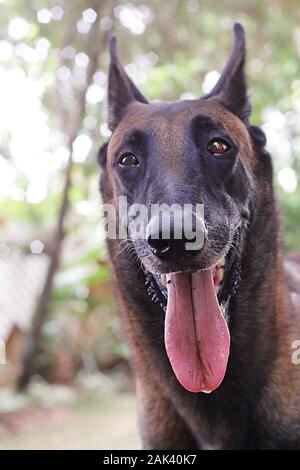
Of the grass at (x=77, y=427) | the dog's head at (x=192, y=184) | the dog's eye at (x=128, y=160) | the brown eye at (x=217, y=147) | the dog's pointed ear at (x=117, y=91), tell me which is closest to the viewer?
the dog's head at (x=192, y=184)

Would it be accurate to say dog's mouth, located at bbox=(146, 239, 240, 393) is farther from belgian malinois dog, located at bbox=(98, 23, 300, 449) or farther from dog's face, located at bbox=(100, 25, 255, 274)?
dog's face, located at bbox=(100, 25, 255, 274)

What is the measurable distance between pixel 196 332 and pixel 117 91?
1.65m

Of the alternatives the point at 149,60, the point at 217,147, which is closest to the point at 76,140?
the point at 149,60

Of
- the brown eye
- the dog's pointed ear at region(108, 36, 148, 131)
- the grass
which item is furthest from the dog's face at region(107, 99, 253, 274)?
the grass

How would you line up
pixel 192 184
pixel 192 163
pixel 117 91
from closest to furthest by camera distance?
pixel 192 184 → pixel 192 163 → pixel 117 91

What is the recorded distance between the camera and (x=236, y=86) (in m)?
3.64

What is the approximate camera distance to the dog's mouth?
294 cm

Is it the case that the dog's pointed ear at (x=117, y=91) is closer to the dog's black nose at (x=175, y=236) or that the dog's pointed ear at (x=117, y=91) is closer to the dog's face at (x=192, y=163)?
the dog's face at (x=192, y=163)

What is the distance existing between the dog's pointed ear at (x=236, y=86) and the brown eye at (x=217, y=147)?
1.43 ft

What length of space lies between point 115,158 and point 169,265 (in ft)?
2.93

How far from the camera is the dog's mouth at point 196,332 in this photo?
294 cm

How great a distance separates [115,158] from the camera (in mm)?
3424

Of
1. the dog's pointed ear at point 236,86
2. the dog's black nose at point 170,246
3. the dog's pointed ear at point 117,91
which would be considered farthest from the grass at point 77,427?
the dog's black nose at point 170,246

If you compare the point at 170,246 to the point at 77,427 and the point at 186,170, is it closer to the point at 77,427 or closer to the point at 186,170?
the point at 186,170
